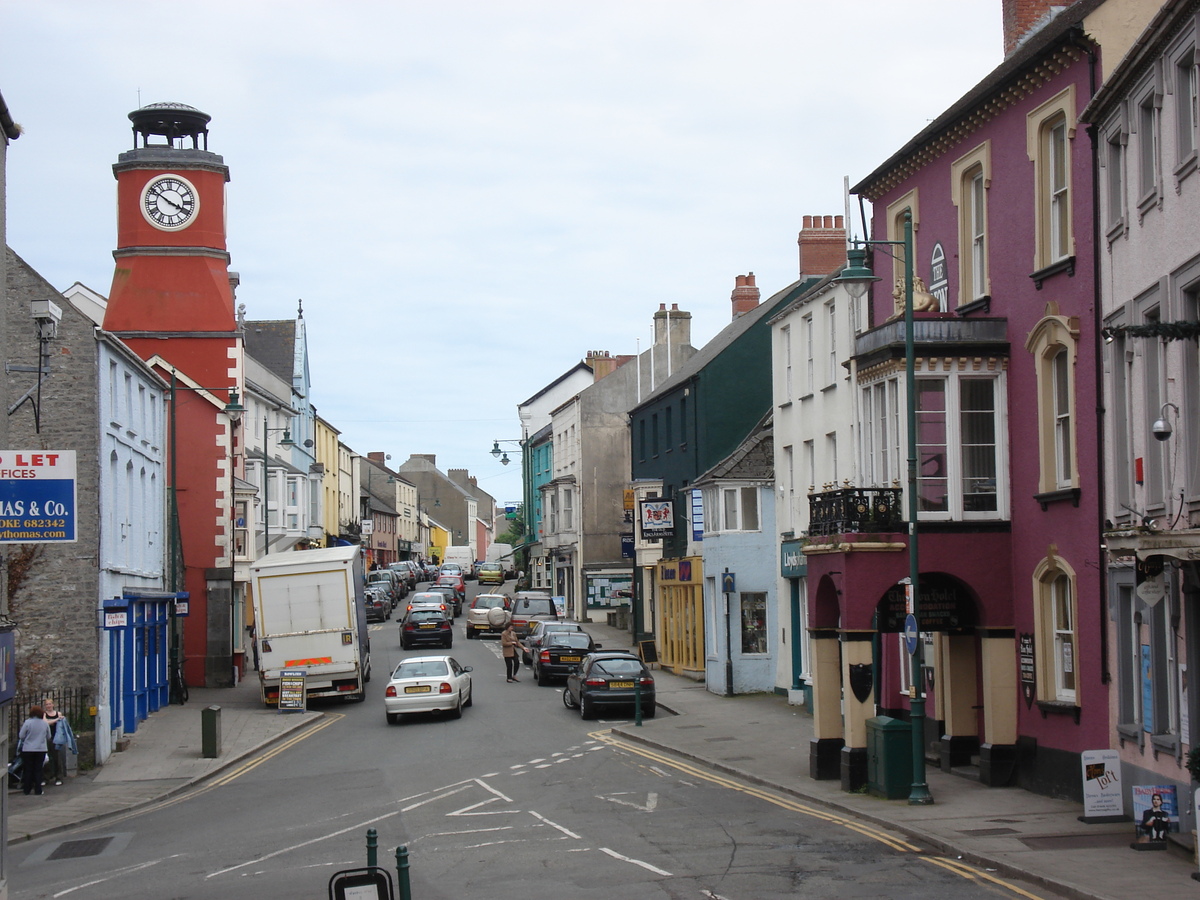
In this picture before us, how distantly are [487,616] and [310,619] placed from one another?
22.1 metres

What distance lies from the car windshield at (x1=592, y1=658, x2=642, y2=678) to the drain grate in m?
14.7

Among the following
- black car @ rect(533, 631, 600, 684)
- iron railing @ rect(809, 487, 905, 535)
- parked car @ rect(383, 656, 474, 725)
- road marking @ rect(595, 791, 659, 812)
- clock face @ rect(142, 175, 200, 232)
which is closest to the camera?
road marking @ rect(595, 791, 659, 812)

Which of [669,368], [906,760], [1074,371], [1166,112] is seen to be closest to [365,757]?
[906,760]

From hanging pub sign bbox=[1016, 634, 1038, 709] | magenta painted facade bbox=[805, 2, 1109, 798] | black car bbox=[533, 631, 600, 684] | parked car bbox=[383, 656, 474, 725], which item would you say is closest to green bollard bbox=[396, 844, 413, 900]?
magenta painted facade bbox=[805, 2, 1109, 798]

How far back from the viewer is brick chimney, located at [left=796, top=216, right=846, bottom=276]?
41.1 metres

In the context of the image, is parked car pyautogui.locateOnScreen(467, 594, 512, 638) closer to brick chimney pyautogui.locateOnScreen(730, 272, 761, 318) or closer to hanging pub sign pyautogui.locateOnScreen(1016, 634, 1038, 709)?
brick chimney pyautogui.locateOnScreen(730, 272, 761, 318)

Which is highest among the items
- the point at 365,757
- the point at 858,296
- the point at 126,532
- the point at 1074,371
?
the point at 858,296

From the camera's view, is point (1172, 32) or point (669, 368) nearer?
point (1172, 32)

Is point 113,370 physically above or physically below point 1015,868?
above

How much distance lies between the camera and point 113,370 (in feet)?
99.7

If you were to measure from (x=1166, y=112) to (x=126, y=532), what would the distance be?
24.1m

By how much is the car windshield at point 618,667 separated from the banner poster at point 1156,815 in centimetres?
1763

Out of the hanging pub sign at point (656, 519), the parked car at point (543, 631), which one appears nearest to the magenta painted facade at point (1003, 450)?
the parked car at point (543, 631)

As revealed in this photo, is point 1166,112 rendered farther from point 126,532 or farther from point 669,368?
point 669,368
